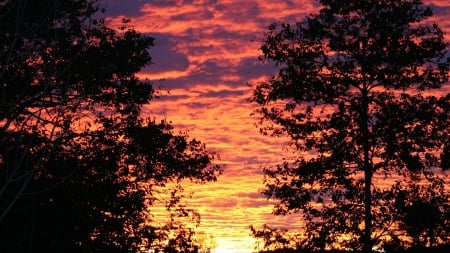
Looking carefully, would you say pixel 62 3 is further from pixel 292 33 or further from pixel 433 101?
pixel 433 101

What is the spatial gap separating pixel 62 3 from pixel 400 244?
15.2 m

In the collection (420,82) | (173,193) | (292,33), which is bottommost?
(173,193)

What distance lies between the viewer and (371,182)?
25.8 meters

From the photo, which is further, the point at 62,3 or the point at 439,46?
the point at 439,46

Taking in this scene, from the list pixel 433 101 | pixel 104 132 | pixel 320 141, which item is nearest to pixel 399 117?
pixel 433 101

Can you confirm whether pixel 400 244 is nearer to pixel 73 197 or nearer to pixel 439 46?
pixel 439 46

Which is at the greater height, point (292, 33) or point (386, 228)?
point (292, 33)

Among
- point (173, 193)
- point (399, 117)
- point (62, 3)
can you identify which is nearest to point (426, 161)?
point (399, 117)

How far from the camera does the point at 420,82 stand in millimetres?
26344

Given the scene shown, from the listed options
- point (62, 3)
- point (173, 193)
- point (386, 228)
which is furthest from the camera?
point (173, 193)

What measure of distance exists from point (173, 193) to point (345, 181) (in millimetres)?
7171

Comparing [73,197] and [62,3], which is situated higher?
[62,3]

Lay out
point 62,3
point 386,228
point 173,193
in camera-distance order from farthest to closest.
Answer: point 173,193 → point 386,228 → point 62,3

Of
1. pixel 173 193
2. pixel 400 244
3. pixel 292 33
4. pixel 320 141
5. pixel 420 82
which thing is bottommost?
pixel 400 244
